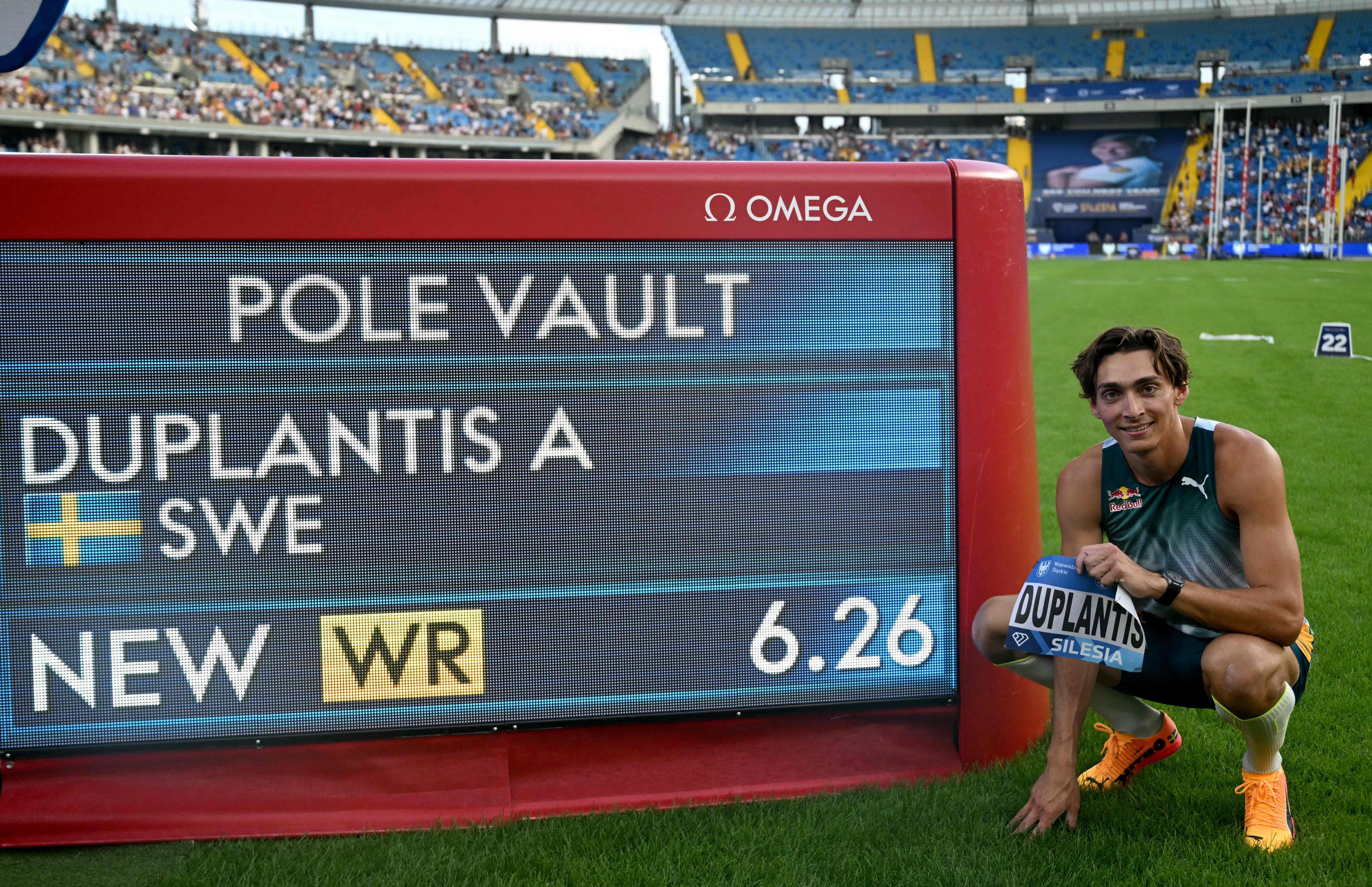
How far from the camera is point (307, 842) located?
290cm

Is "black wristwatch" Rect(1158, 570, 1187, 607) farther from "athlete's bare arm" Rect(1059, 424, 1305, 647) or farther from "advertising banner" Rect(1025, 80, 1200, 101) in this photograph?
"advertising banner" Rect(1025, 80, 1200, 101)

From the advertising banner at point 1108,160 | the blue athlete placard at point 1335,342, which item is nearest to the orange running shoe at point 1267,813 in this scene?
the blue athlete placard at point 1335,342

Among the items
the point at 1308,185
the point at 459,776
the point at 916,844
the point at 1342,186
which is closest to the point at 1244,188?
the point at 1342,186

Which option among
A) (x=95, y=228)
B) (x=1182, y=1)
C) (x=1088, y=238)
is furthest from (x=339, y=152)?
(x=95, y=228)

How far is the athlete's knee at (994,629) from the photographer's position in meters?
3.05

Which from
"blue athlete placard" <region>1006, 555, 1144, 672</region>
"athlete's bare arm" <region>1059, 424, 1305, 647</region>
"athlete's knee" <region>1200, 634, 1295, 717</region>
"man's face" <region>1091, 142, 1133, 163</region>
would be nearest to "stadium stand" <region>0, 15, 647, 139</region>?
"man's face" <region>1091, 142, 1133, 163</region>

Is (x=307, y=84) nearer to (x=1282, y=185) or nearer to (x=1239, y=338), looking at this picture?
(x=1239, y=338)

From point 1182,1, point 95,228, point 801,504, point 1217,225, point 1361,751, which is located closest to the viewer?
point 95,228

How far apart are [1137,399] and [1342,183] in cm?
4649

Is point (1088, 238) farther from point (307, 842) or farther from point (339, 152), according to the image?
point (307, 842)

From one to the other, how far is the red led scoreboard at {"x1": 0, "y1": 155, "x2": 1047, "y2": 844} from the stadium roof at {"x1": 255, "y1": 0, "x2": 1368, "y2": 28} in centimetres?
5405

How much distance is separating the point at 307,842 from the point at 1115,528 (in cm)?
223

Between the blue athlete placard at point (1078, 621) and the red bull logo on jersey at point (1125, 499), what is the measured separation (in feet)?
1.15

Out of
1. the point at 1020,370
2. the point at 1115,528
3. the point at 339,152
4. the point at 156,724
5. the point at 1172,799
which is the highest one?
the point at 339,152
